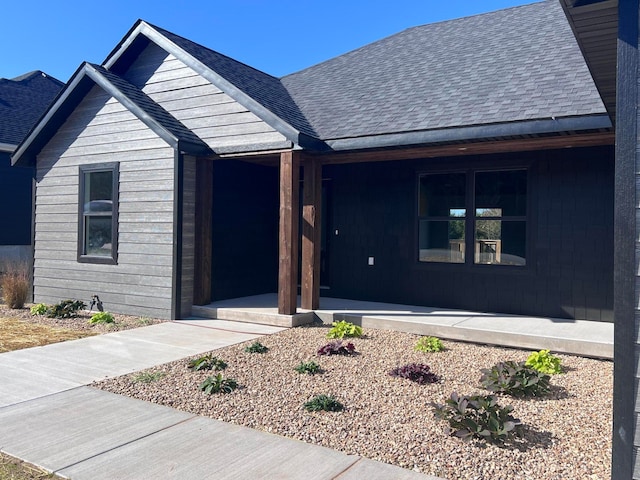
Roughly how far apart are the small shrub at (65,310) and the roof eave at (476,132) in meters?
5.09

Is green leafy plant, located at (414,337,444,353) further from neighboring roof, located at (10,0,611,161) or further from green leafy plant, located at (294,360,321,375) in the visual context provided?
neighboring roof, located at (10,0,611,161)

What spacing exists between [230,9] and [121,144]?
13855mm

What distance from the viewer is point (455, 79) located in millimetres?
8547

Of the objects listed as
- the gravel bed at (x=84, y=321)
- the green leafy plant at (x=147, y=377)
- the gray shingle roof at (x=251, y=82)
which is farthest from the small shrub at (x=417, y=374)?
the gravel bed at (x=84, y=321)

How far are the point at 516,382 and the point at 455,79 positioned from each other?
5.76 m

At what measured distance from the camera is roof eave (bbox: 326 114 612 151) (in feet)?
19.4

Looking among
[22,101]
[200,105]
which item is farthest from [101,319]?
[22,101]

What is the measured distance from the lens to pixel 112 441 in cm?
344

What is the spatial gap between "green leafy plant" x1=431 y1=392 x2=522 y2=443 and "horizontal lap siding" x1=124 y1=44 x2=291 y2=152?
190 inches

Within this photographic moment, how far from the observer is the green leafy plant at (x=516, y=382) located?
445 centimetres

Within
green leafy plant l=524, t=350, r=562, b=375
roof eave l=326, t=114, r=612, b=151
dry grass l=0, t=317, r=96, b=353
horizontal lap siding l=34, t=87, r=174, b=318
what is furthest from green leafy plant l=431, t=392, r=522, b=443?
horizontal lap siding l=34, t=87, r=174, b=318

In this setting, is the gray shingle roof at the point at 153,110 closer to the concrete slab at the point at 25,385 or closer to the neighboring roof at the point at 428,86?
the neighboring roof at the point at 428,86

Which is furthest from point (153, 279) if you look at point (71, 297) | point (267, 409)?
point (267, 409)

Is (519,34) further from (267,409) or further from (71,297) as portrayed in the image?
(71,297)
